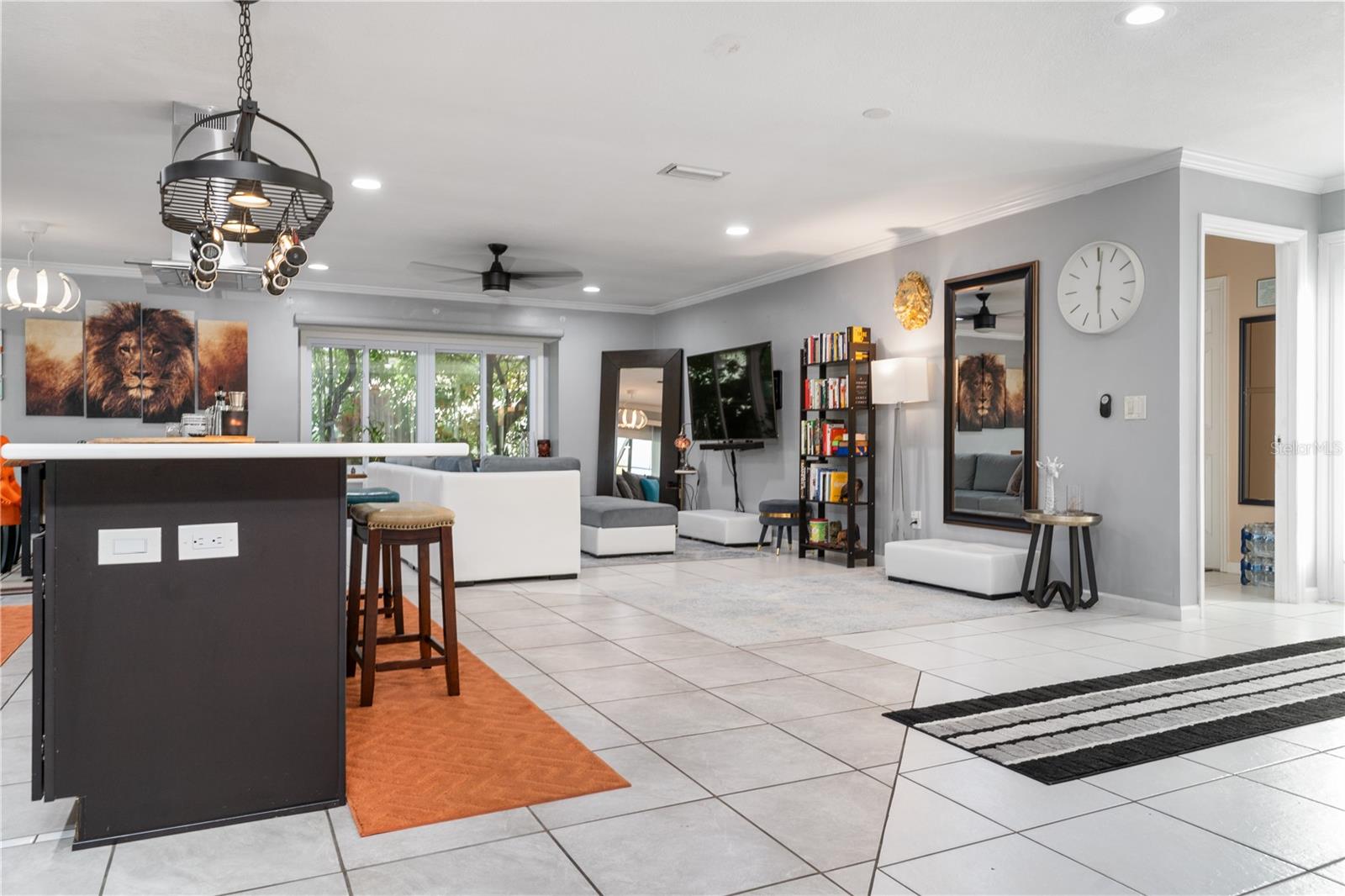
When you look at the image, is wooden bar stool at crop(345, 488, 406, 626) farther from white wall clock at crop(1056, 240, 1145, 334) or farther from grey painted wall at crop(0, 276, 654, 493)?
white wall clock at crop(1056, 240, 1145, 334)

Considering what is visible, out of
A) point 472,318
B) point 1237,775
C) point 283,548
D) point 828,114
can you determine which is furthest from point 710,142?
point 472,318

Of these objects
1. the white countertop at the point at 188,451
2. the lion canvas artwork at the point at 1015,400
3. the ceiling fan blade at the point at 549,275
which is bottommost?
the white countertop at the point at 188,451

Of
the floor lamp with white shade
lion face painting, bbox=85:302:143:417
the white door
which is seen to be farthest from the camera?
lion face painting, bbox=85:302:143:417

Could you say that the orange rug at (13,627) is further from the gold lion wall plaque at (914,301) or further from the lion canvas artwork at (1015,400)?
the gold lion wall plaque at (914,301)

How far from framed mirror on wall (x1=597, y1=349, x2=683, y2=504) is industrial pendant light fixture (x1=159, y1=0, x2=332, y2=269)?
647 centimetres

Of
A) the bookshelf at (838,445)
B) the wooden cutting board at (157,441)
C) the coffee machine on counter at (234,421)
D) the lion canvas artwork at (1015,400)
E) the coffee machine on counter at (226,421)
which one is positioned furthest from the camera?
the bookshelf at (838,445)

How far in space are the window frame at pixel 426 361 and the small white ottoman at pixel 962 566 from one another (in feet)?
17.2

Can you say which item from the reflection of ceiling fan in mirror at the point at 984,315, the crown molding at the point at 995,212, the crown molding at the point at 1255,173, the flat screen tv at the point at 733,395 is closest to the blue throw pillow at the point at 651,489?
the flat screen tv at the point at 733,395

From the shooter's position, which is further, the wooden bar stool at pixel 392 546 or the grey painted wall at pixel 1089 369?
the grey painted wall at pixel 1089 369

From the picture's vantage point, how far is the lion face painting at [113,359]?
27.5ft

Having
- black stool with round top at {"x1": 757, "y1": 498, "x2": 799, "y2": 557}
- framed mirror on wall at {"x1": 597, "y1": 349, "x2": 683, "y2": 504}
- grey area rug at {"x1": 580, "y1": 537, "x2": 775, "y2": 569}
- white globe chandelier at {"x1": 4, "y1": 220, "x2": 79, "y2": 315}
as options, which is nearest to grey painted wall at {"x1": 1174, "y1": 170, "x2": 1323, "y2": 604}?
A: black stool with round top at {"x1": 757, "y1": 498, "x2": 799, "y2": 557}

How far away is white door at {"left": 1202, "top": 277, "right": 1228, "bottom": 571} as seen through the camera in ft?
22.5

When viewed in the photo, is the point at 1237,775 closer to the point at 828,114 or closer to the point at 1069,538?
the point at 1069,538

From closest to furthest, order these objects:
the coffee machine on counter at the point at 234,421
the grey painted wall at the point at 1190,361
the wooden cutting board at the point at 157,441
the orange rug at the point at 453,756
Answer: the wooden cutting board at the point at 157,441
the orange rug at the point at 453,756
the coffee machine on counter at the point at 234,421
the grey painted wall at the point at 1190,361
